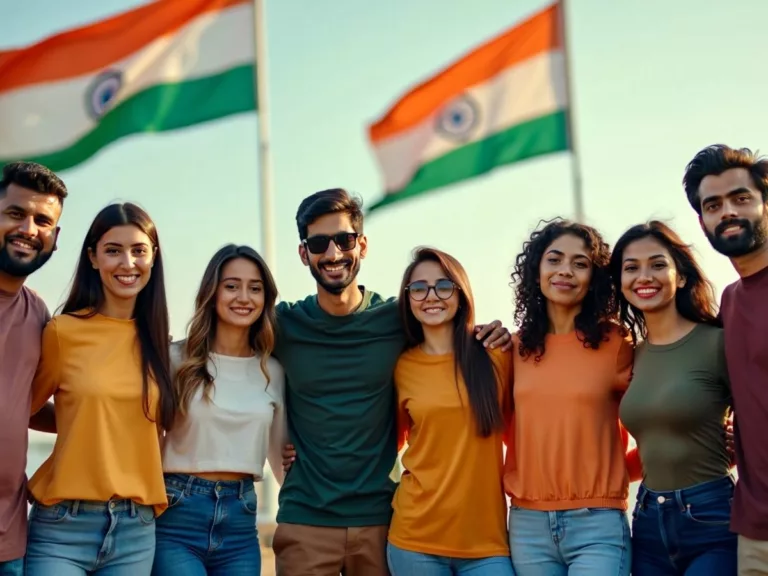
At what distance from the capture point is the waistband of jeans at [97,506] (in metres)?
4.51

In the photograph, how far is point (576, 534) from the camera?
4660 millimetres

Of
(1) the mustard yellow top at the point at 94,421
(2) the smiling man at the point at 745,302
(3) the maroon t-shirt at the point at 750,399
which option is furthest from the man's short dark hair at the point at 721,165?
(1) the mustard yellow top at the point at 94,421

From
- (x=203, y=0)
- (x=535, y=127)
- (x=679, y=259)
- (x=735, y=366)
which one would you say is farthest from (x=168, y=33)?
(x=735, y=366)

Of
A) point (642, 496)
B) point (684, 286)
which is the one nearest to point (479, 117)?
point (684, 286)

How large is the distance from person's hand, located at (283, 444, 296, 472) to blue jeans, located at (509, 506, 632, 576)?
134cm

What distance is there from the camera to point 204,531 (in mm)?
4820

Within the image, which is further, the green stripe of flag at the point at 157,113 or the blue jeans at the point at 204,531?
the green stripe of flag at the point at 157,113

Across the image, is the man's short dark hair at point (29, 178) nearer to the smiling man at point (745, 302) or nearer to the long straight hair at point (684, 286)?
the long straight hair at point (684, 286)

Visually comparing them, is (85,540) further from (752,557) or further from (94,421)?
(752,557)

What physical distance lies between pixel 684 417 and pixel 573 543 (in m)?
0.82

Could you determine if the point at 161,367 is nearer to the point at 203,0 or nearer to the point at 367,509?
the point at 367,509

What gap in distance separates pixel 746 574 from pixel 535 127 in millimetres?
7767

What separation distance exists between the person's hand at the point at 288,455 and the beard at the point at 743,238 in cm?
252

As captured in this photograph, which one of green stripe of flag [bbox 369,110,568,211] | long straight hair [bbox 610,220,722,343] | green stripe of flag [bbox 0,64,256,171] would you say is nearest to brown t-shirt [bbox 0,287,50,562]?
long straight hair [bbox 610,220,722,343]
